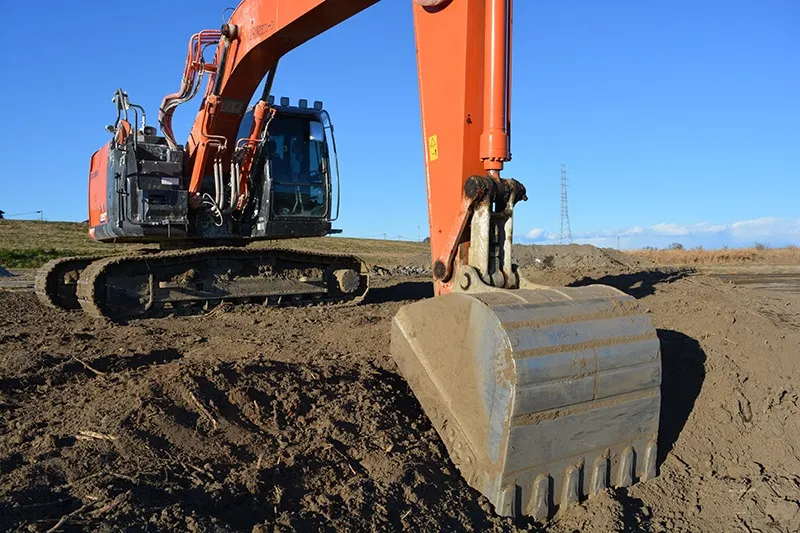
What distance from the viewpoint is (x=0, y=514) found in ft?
7.16

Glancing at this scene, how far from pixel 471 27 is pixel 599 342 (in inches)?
81.8

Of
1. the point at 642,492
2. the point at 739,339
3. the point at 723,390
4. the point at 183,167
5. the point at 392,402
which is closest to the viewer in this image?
the point at 642,492

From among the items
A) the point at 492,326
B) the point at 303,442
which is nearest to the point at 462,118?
the point at 492,326

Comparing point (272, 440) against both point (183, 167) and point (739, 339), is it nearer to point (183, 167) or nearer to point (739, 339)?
point (739, 339)

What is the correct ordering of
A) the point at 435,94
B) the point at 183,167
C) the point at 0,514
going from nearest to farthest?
the point at 0,514 → the point at 435,94 → the point at 183,167

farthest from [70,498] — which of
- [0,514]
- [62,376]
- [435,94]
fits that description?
[435,94]

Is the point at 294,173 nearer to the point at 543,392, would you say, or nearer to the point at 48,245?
the point at 543,392

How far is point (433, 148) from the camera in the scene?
4.29 metres

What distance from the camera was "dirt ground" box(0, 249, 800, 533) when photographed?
8.34 ft

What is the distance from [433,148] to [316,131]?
453 centimetres

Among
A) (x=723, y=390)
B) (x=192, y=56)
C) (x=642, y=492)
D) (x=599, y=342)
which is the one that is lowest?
(x=642, y=492)

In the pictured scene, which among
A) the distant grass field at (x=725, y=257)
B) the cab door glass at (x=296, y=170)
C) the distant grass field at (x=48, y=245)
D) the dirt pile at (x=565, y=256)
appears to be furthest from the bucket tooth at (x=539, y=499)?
the distant grass field at (x=725, y=257)

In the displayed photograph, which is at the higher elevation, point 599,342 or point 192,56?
point 192,56

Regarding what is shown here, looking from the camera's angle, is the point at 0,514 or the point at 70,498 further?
the point at 70,498
